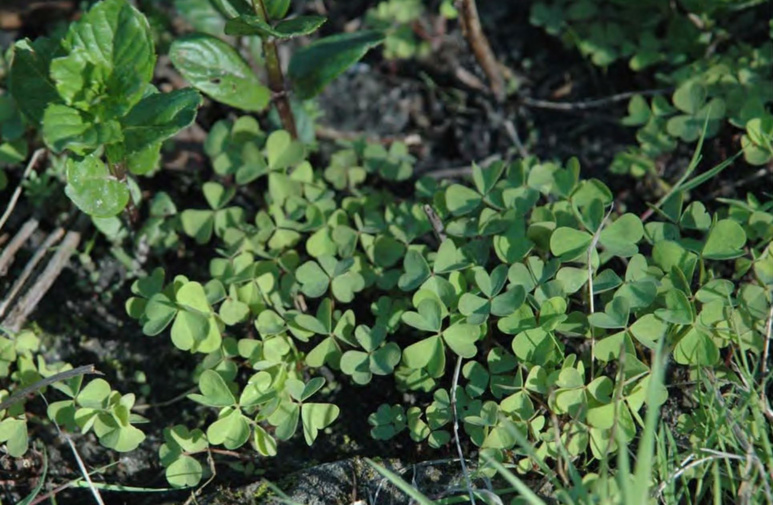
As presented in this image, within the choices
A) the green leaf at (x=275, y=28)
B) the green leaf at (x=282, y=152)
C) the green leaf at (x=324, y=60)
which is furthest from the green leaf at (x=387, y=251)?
the green leaf at (x=275, y=28)

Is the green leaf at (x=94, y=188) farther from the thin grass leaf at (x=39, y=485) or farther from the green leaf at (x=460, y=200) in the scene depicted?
the green leaf at (x=460, y=200)

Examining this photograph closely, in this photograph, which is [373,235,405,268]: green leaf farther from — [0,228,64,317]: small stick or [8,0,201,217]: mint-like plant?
[0,228,64,317]: small stick

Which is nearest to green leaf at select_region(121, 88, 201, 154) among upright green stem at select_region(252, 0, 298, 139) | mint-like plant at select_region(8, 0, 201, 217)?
mint-like plant at select_region(8, 0, 201, 217)

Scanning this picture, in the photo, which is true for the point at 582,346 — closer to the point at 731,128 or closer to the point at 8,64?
the point at 731,128

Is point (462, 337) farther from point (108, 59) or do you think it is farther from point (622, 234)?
point (108, 59)

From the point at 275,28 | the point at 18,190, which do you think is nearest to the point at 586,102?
the point at 275,28

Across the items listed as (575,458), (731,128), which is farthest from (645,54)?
(575,458)
